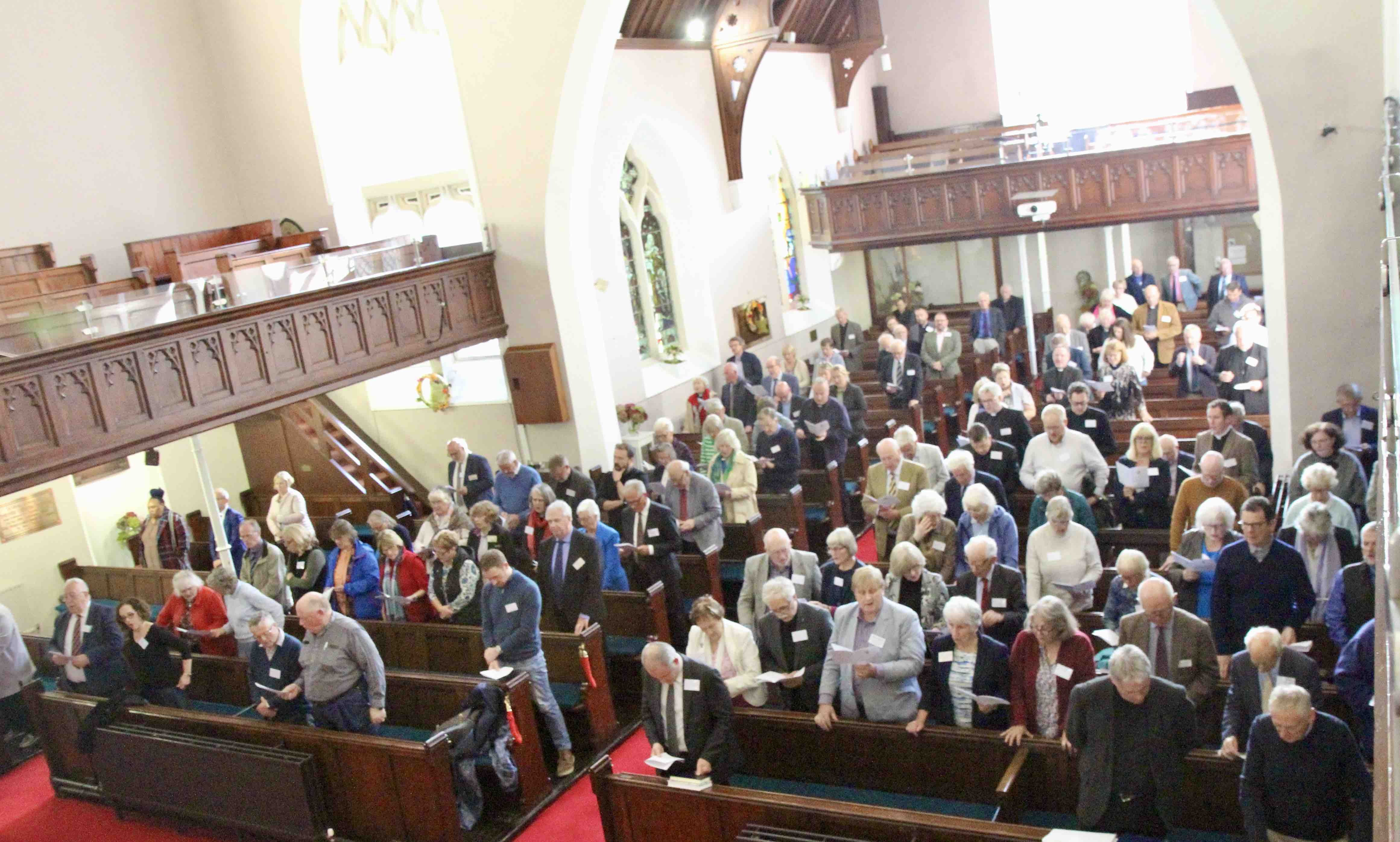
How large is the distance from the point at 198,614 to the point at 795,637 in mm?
4076

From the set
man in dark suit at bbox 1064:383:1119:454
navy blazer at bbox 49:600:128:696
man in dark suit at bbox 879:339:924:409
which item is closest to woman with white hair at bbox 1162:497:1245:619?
man in dark suit at bbox 1064:383:1119:454

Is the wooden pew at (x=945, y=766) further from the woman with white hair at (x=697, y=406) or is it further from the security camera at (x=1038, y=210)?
the security camera at (x=1038, y=210)

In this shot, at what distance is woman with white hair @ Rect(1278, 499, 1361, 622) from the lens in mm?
5070

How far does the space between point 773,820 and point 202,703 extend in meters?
→ 4.60

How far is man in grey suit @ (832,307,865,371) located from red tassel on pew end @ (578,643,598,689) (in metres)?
7.56

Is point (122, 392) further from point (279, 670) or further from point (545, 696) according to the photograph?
point (545, 696)

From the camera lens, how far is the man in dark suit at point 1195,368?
9484 millimetres

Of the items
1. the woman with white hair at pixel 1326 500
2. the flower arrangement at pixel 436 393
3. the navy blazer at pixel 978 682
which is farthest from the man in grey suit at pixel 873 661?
the flower arrangement at pixel 436 393

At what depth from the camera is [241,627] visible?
6.95 metres

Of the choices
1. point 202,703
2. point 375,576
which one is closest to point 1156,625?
point 375,576

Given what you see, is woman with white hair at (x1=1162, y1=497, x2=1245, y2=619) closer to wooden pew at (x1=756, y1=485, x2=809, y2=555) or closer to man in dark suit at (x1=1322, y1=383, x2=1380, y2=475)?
man in dark suit at (x1=1322, y1=383, x2=1380, y2=475)

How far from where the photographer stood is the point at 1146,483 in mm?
6734

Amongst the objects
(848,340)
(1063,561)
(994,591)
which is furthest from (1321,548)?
(848,340)

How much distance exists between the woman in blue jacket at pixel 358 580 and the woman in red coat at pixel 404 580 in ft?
0.72
